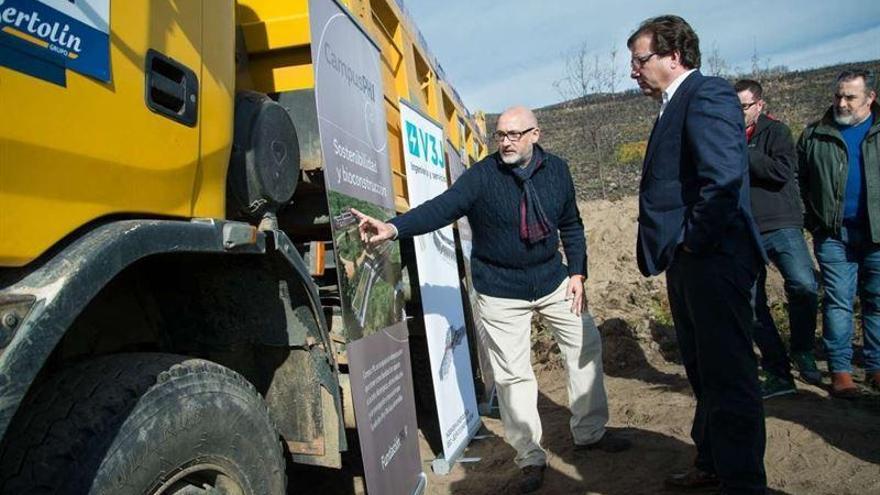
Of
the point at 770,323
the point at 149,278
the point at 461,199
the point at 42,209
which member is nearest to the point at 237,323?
the point at 149,278

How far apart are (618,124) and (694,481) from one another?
26052mm

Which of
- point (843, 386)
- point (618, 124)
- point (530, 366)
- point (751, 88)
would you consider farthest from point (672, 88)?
point (618, 124)

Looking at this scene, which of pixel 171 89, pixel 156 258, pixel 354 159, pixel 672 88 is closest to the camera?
pixel 171 89

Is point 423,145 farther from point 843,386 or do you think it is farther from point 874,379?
point 874,379

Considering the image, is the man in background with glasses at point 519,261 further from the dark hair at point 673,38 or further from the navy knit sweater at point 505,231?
the dark hair at point 673,38

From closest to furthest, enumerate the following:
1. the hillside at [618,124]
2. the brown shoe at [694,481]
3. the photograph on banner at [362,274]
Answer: the photograph on banner at [362,274]
the brown shoe at [694,481]
the hillside at [618,124]

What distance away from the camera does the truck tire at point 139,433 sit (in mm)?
1409

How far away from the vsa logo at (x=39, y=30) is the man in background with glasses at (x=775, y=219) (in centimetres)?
406

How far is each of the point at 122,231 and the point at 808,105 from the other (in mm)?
28114

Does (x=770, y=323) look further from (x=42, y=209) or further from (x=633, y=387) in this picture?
(x=42, y=209)

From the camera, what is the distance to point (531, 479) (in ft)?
11.7

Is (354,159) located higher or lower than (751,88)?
A: lower

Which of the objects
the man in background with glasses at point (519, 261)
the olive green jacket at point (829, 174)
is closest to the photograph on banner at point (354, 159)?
the man in background with glasses at point (519, 261)

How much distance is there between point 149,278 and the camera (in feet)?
6.68
